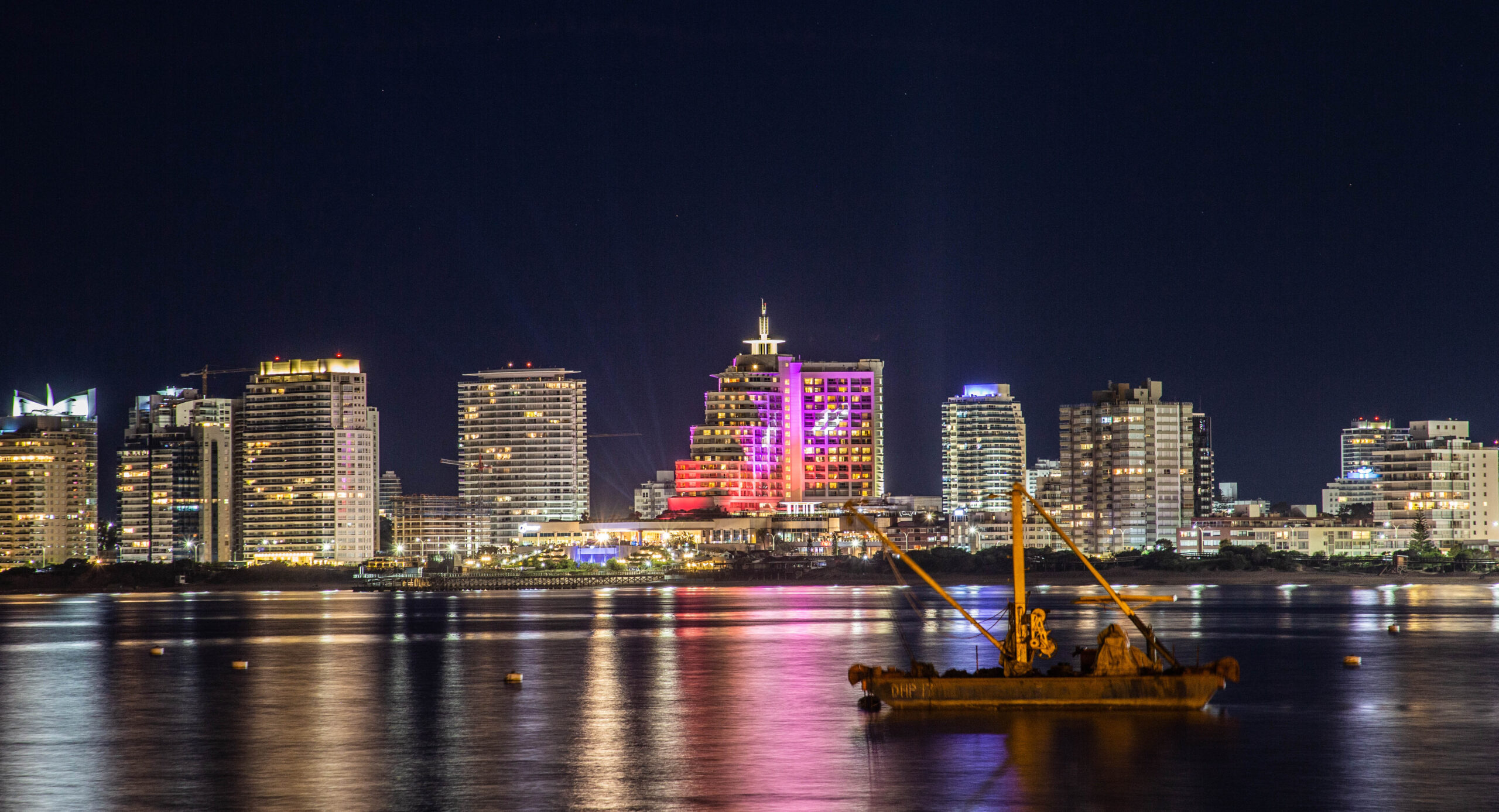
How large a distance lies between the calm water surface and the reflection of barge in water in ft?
3.06

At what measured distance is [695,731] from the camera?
6044 cm

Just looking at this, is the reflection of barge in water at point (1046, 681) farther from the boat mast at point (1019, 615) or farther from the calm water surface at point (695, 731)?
the calm water surface at point (695, 731)

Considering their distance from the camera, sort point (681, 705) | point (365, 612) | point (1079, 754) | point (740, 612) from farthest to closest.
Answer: point (365, 612), point (740, 612), point (681, 705), point (1079, 754)

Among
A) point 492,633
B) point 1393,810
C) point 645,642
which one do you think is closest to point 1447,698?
point 1393,810

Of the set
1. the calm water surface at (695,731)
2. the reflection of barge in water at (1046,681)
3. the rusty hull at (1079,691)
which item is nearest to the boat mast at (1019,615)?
the reflection of barge in water at (1046,681)

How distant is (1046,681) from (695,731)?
A: 1315cm

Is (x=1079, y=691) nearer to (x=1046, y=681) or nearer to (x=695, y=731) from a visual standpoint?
(x=1046, y=681)

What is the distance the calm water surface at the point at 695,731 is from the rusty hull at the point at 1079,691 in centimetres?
85

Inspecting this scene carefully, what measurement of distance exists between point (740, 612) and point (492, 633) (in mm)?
41363

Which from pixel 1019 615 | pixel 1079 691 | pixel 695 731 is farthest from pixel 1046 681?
pixel 695 731

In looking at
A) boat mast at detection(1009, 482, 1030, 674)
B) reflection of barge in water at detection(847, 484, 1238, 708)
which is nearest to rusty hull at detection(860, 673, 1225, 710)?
reflection of barge in water at detection(847, 484, 1238, 708)

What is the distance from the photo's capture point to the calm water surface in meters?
46.0

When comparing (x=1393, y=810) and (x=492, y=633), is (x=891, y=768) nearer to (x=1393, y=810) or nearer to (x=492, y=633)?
(x=1393, y=810)

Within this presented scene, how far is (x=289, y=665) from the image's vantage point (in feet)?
314
